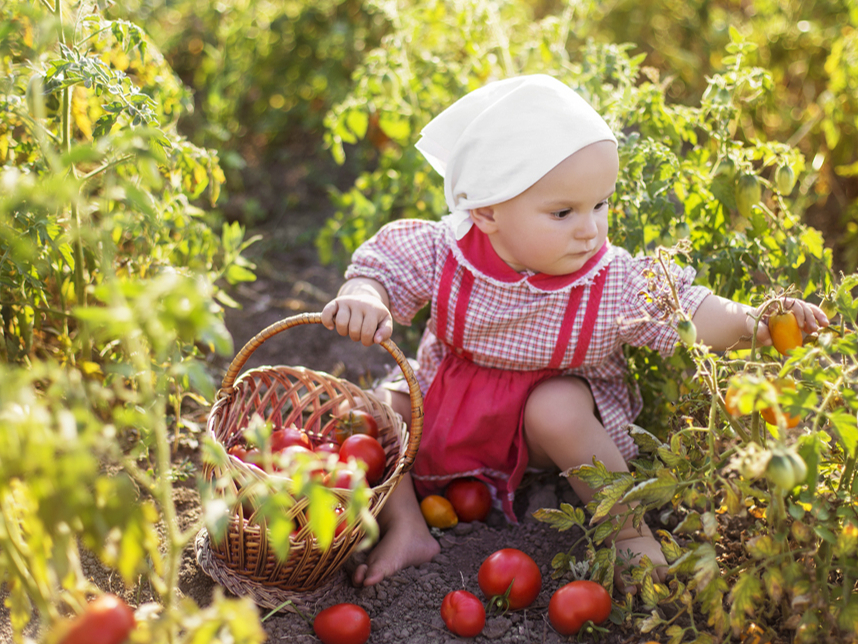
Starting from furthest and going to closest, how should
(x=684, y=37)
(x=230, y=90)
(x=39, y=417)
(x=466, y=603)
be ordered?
(x=684, y=37) → (x=230, y=90) → (x=466, y=603) → (x=39, y=417)

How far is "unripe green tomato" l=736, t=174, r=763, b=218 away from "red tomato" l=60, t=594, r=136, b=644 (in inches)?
60.1

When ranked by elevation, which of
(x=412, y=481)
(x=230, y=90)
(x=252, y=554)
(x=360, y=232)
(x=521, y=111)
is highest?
(x=521, y=111)

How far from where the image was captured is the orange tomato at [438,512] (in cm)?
176

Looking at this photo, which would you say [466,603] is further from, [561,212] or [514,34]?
[514,34]

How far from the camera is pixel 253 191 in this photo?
353cm

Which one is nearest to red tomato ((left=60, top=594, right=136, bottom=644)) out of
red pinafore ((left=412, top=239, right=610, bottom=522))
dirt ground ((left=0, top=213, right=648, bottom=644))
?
dirt ground ((left=0, top=213, right=648, bottom=644))

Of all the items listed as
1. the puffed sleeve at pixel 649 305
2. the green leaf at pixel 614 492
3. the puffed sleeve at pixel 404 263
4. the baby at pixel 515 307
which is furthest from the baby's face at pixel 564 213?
the green leaf at pixel 614 492

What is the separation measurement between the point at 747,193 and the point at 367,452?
1.07 meters

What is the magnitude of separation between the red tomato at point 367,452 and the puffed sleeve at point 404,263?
349mm

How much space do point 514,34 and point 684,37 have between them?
113 cm

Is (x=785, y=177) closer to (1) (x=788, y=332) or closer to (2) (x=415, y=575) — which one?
(1) (x=788, y=332)

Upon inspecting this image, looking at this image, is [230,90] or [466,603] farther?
[230,90]

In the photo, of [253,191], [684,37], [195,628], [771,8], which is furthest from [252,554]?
[684,37]

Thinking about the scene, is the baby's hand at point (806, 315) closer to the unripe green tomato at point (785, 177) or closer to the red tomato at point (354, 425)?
the unripe green tomato at point (785, 177)
